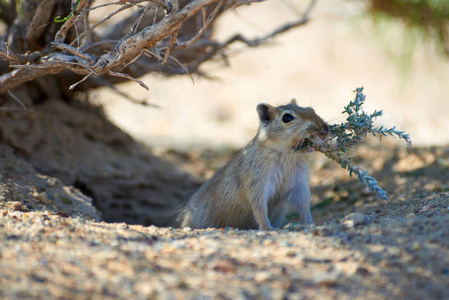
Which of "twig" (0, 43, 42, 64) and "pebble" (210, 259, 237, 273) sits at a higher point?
"twig" (0, 43, 42, 64)

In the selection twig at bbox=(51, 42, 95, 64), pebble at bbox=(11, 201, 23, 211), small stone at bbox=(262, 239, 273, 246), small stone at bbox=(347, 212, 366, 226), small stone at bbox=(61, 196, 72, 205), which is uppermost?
twig at bbox=(51, 42, 95, 64)

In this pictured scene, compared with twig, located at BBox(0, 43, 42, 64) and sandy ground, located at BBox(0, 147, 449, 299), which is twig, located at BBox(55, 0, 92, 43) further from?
sandy ground, located at BBox(0, 147, 449, 299)

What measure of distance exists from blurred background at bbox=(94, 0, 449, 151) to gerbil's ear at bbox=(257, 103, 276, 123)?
3321mm

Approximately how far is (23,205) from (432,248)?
3.66m

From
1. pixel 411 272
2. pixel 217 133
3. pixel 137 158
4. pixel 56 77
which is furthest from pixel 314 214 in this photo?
pixel 217 133

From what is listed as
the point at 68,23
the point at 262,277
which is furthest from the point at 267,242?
the point at 68,23

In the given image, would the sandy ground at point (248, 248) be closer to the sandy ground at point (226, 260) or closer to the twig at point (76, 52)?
the sandy ground at point (226, 260)

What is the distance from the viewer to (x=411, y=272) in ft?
9.07

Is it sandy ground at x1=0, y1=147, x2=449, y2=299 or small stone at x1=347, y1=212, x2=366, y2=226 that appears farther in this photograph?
small stone at x1=347, y1=212, x2=366, y2=226

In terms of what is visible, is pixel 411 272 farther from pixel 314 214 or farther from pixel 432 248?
pixel 314 214

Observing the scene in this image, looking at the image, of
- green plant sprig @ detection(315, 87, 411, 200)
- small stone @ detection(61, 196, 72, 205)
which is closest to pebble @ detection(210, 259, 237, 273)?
green plant sprig @ detection(315, 87, 411, 200)

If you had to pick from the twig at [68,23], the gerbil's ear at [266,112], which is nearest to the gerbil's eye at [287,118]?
the gerbil's ear at [266,112]

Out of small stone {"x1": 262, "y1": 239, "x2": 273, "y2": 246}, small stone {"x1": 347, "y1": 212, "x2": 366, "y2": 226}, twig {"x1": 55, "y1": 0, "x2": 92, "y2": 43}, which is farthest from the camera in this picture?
twig {"x1": 55, "y1": 0, "x2": 92, "y2": 43}

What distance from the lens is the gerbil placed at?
4.96 meters
